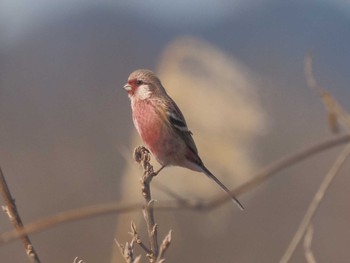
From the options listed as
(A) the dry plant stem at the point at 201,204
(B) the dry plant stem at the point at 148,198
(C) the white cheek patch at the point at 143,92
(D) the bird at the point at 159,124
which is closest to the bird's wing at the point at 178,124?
(D) the bird at the point at 159,124

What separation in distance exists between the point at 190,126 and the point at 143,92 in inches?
145

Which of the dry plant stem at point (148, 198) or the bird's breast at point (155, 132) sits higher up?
the bird's breast at point (155, 132)

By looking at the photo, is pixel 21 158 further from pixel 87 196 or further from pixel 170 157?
pixel 170 157

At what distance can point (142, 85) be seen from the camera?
14.2ft

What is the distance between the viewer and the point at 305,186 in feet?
47.4

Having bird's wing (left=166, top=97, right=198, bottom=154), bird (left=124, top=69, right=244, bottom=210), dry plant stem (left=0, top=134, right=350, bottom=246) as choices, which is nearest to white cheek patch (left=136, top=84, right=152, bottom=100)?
bird (left=124, top=69, right=244, bottom=210)

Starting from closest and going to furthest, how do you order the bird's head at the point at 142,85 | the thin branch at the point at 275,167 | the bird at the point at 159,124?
the thin branch at the point at 275,167 < the bird's head at the point at 142,85 < the bird at the point at 159,124

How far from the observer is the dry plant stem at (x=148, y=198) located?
224 centimetres

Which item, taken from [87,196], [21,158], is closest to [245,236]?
[87,196]

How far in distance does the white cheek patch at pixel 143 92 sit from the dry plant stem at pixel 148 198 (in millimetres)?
1110

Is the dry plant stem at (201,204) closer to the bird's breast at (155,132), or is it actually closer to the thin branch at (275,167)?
the thin branch at (275,167)

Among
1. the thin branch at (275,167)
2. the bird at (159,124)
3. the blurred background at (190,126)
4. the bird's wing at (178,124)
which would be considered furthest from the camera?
the blurred background at (190,126)

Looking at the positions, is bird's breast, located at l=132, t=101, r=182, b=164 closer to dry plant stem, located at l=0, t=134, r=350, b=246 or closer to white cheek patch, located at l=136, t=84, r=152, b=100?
white cheek patch, located at l=136, t=84, r=152, b=100

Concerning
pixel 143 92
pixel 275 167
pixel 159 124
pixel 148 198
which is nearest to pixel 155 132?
pixel 159 124
